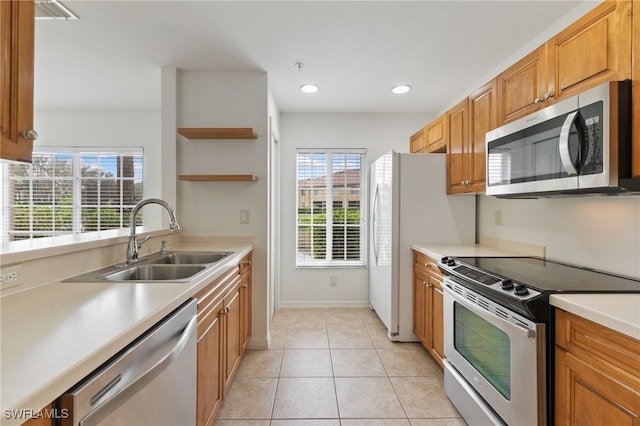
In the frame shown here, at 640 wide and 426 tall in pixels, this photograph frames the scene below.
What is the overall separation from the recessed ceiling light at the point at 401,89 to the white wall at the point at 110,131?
121 inches

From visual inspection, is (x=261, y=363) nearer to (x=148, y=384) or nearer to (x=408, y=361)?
(x=408, y=361)

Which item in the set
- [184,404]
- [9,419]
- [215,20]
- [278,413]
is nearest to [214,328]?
[184,404]

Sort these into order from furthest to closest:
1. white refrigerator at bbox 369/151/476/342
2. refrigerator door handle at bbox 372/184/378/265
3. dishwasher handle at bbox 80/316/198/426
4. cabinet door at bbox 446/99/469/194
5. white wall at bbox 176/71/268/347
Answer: refrigerator door handle at bbox 372/184/378/265 < white refrigerator at bbox 369/151/476/342 < white wall at bbox 176/71/268/347 < cabinet door at bbox 446/99/469/194 < dishwasher handle at bbox 80/316/198/426

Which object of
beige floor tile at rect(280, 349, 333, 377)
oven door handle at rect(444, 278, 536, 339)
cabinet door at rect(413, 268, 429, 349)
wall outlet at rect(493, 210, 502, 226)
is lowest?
beige floor tile at rect(280, 349, 333, 377)

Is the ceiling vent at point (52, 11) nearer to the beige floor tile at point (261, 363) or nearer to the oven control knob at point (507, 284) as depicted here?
the beige floor tile at point (261, 363)

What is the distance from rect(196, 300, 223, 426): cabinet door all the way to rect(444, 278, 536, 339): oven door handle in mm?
1425

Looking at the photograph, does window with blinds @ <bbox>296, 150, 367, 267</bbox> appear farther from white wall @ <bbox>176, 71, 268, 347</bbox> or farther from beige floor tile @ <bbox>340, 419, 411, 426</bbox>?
beige floor tile @ <bbox>340, 419, 411, 426</bbox>

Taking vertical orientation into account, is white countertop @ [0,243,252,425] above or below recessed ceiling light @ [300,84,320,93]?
below

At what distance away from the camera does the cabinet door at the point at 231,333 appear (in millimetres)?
1912

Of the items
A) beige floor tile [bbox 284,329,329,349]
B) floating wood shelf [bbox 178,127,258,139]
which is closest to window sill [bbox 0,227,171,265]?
floating wood shelf [bbox 178,127,258,139]

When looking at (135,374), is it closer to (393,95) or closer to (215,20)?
(215,20)

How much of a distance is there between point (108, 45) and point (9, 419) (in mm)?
2662

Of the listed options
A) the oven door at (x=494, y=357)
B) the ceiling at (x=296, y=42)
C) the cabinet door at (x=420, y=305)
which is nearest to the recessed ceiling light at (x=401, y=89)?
the ceiling at (x=296, y=42)

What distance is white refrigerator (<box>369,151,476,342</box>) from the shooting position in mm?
2871
